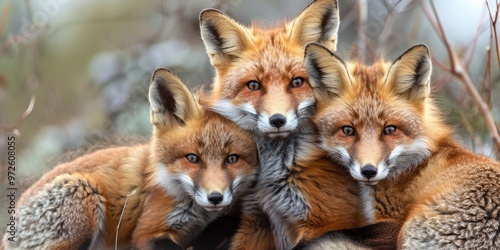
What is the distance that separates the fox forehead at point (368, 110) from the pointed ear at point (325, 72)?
56 mm

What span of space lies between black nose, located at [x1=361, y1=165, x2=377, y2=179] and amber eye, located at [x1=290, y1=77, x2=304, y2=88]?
0.97m

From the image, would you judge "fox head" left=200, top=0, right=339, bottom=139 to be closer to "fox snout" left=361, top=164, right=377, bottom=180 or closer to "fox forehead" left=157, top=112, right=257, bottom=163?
"fox forehead" left=157, top=112, right=257, bottom=163

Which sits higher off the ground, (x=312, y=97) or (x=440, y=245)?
(x=312, y=97)

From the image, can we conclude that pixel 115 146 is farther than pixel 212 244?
Yes

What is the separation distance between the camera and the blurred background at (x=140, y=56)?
7904 millimetres

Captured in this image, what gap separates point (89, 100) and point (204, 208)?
573cm

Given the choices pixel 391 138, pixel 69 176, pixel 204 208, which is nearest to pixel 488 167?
pixel 391 138

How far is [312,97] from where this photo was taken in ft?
17.0

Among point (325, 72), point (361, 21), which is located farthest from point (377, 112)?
point (361, 21)

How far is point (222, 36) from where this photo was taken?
A: 548cm

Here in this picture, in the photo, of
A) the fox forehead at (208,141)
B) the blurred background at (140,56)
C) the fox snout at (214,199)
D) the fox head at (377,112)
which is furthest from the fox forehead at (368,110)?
A: the blurred background at (140,56)

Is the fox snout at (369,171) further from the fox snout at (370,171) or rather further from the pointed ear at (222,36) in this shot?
the pointed ear at (222,36)

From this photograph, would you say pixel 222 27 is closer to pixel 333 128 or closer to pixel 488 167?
pixel 333 128

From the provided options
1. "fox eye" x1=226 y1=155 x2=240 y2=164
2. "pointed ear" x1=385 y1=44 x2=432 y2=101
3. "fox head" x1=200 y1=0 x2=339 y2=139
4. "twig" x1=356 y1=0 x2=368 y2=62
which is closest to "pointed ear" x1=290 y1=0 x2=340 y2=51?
"fox head" x1=200 y1=0 x2=339 y2=139
